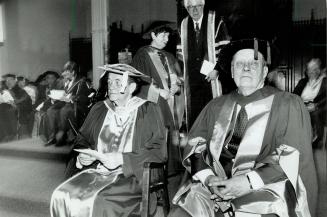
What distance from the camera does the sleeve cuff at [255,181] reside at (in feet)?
7.69

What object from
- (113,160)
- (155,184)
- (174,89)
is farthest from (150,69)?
(155,184)

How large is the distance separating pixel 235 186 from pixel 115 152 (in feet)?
3.40

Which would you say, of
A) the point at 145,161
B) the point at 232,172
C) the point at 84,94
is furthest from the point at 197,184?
the point at 84,94

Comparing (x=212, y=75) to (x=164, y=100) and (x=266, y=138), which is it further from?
(x=266, y=138)

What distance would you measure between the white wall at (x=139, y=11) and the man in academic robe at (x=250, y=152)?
713 millimetres

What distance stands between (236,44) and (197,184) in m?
1.01

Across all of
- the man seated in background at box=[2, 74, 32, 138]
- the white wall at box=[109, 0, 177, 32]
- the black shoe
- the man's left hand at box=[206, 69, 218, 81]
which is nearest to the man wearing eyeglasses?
the man's left hand at box=[206, 69, 218, 81]

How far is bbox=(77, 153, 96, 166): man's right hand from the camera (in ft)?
9.88

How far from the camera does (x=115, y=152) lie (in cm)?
304

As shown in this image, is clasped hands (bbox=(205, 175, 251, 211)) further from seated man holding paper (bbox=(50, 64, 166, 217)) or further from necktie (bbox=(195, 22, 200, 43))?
necktie (bbox=(195, 22, 200, 43))

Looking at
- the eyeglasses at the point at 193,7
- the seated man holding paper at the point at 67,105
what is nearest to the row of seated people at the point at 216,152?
the eyeglasses at the point at 193,7

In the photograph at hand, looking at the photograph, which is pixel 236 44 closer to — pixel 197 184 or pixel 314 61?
pixel 314 61

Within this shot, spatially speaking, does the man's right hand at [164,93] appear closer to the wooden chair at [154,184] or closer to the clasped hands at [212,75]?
the clasped hands at [212,75]

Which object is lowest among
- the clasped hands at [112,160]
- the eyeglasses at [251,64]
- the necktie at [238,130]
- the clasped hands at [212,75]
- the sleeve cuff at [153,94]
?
the clasped hands at [112,160]
